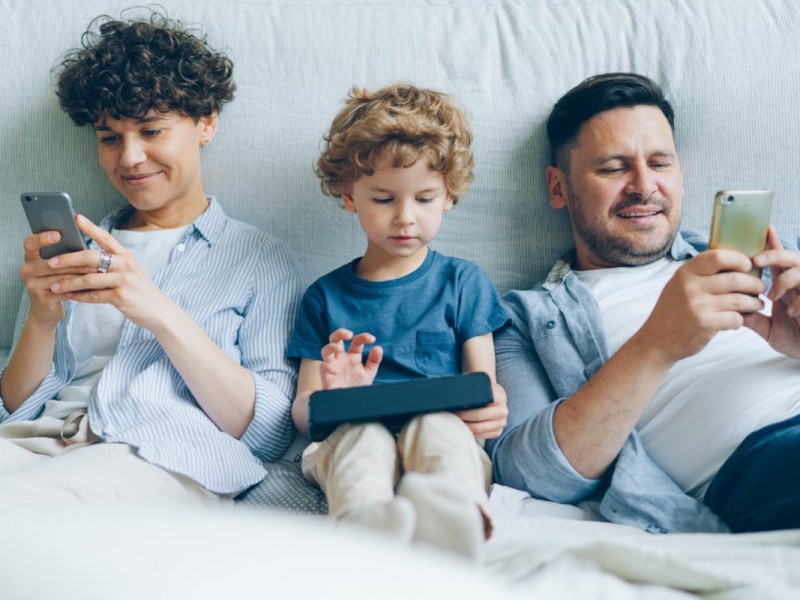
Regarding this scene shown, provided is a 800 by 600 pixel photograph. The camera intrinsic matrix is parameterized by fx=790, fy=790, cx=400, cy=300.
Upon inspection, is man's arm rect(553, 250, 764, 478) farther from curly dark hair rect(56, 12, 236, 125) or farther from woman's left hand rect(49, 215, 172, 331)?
curly dark hair rect(56, 12, 236, 125)

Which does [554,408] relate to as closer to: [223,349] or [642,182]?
[642,182]

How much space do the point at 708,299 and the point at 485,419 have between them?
35 cm

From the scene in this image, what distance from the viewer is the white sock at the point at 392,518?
0.71m

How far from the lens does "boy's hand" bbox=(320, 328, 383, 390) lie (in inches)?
44.4

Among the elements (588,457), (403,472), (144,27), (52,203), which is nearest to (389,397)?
(403,472)

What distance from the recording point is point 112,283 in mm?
1181

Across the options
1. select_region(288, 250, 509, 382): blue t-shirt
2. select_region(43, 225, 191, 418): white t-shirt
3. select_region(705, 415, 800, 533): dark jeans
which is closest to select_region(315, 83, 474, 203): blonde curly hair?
select_region(288, 250, 509, 382): blue t-shirt

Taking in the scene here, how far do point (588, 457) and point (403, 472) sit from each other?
31 cm

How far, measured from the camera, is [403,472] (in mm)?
1016

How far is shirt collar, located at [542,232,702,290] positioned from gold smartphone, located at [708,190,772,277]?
34 cm

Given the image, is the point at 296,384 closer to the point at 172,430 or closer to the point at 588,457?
the point at 172,430

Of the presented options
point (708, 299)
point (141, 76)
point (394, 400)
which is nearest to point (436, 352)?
point (394, 400)

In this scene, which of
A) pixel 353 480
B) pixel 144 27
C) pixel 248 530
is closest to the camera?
pixel 248 530

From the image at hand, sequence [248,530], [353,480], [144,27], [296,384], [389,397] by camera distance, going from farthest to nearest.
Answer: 1. [144,27]
2. [296,384]
3. [389,397]
4. [353,480]
5. [248,530]
